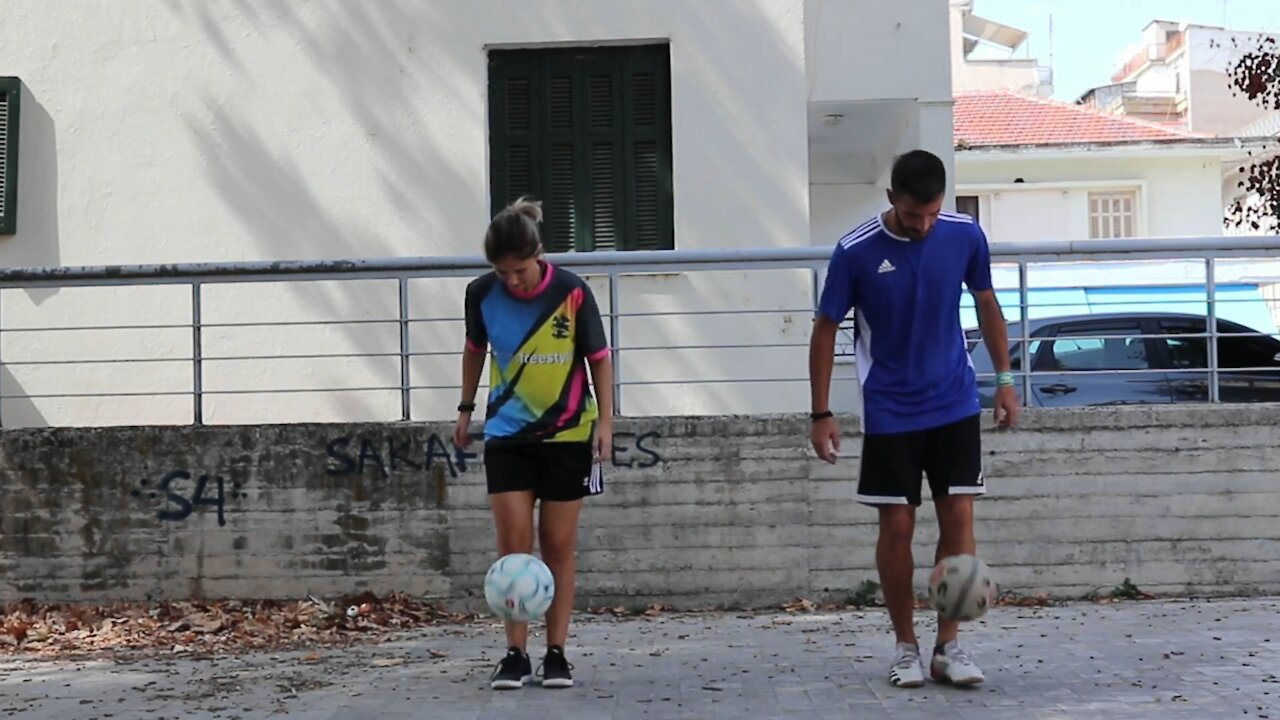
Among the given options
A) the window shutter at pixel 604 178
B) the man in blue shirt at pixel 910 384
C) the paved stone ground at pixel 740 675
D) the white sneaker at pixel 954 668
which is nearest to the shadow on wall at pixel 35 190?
the window shutter at pixel 604 178

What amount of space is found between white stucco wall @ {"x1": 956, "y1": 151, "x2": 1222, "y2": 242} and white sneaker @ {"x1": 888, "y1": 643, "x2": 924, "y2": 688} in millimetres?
27950

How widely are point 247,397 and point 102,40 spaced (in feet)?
9.02

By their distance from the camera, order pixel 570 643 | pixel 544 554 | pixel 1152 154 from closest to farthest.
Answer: pixel 544 554
pixel 570 643
pixel 1152 154

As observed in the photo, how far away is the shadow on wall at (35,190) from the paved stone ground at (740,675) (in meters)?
4.92

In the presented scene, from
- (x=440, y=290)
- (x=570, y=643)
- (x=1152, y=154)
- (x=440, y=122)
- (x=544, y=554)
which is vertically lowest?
(x=570, y=643)

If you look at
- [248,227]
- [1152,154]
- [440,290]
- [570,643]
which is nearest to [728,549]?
[570,643]

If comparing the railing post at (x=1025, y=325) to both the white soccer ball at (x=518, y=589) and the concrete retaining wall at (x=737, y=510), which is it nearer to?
the concrete retaining wall at (x=737, y=510)

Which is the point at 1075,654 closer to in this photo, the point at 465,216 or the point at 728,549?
the point at 728,549

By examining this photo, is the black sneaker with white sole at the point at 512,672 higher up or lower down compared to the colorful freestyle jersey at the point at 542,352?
lower down

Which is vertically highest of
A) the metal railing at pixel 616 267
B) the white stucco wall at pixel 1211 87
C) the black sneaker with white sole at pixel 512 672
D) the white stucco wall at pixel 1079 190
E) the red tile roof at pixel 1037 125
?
the white stucco wall at pixel 1211 87

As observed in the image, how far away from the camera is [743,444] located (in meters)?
8.87

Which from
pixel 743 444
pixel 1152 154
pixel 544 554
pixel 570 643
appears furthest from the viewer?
pixel 1152 154

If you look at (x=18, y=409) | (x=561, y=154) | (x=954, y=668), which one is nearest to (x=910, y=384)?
(x=954, y=668)

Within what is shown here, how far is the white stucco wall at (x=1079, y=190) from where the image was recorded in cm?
3350
